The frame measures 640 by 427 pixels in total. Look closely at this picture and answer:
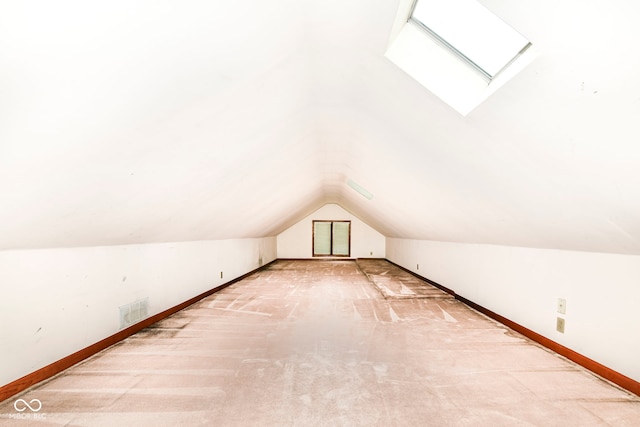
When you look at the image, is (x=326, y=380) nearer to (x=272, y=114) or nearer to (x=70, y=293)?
(x=272, y=114)

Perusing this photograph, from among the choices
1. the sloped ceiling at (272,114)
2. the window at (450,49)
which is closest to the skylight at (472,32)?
the window at (450,49)

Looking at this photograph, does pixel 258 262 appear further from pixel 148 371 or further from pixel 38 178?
pixel 38 178

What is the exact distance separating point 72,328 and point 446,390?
3.08 metres

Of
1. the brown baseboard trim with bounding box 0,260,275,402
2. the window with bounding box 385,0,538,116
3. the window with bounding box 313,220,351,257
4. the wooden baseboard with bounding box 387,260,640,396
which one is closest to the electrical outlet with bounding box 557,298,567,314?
the wooden baseboard with bounding box 387,260,640,396

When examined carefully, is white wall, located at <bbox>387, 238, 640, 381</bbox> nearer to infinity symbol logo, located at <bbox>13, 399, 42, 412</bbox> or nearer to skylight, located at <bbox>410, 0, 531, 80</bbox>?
skylight, located at <bbox>410, 0, 531, 80</bbox>

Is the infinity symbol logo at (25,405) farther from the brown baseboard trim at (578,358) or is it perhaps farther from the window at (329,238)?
the window at (329,238)

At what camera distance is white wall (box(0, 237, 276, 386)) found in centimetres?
221

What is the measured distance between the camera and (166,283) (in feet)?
13.7

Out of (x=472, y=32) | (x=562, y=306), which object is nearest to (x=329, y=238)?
(x=562, y=306)

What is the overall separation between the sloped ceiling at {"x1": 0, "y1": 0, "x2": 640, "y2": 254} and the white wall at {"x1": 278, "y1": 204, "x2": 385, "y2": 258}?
8330mm

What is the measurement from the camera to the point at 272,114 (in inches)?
101

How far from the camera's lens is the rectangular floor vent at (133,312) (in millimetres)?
3328

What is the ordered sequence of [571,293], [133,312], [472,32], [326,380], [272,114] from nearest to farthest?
[472,32] → [326,380] → [272,114] → [571,293] → [133,312]

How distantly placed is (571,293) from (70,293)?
440 centimetres
